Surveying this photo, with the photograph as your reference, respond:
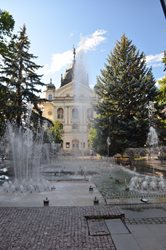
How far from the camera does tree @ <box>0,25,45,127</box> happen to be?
24641 millimetres

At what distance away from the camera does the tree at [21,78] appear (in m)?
24.6

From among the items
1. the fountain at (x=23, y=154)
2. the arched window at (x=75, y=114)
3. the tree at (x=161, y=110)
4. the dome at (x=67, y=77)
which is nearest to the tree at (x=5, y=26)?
the fountain at (x=23, y=154)

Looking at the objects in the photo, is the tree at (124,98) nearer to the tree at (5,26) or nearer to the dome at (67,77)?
the tree at (5,26)

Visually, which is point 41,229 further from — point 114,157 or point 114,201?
point 114,157

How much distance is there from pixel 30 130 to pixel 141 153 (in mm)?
10312

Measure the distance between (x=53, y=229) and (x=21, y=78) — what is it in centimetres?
2141

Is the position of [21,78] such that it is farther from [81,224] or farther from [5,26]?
[81,224]

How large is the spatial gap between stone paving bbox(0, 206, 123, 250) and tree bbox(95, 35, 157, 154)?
21.8 meters

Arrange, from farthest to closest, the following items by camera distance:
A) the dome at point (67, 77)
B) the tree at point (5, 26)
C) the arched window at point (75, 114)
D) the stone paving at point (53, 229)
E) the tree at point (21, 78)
Answer: the dome at point (67, 77) < the arched window at point (75, 114) < the tree at point (21, 78) < the tree at point (5, 26) < the stone paving at point (53, 229)

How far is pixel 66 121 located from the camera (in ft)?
231

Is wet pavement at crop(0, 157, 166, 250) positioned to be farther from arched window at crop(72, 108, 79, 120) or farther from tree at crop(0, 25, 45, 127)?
arched window at crop(72, 108, 79, 120)

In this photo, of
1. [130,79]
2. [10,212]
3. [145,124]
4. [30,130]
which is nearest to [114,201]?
[10,212]

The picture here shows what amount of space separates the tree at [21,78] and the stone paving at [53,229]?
1666 cm

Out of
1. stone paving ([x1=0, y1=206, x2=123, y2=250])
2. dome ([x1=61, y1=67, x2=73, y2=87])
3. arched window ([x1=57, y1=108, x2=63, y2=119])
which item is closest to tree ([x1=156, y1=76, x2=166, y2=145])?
stone paving ([x1=0, y1=206, x2=123, y2=250])
